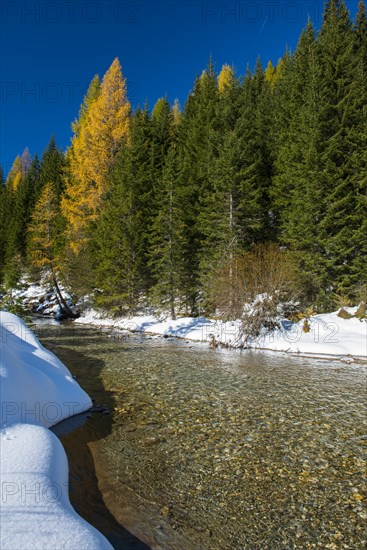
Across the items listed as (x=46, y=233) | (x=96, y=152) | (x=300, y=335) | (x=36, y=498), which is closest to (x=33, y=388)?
(x=36, y=498)

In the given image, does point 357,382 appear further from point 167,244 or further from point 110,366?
point 167,244

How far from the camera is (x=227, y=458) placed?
5438 millimetres

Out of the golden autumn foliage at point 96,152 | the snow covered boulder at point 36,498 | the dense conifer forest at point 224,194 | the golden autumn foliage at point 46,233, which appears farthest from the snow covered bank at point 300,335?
the golden autumn foliage at point 96,152

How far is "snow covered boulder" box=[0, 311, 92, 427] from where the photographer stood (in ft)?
18.5

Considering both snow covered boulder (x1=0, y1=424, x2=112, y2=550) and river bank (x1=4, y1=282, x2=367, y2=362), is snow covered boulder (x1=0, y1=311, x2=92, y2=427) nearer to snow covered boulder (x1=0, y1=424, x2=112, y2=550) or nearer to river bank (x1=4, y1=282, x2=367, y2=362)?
snow covered boulder (x1=0, y1=424, x2=112, y2=550)

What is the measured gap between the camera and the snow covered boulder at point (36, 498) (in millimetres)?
2768

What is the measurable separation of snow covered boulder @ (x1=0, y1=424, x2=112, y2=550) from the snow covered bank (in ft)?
38.2

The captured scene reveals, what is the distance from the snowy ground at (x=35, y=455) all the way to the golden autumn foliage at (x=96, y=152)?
21.7 metres

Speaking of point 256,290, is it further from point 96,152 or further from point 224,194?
point 96,152

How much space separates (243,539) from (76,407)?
4608 millimetres

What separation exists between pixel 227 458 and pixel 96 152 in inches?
1129

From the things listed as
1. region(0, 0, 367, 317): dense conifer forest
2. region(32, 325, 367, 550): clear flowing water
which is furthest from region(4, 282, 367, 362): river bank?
region(32, 325, 367, 550): clear flowing water

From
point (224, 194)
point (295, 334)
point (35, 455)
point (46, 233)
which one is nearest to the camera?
point (35, 455)

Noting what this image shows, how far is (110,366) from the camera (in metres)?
11.9
